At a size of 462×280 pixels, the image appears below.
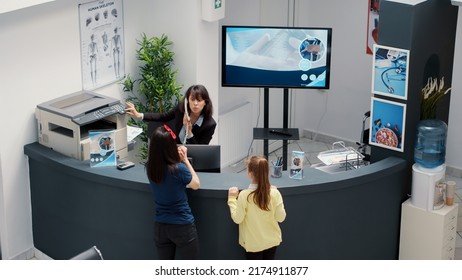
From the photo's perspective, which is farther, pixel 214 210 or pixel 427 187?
pixel 427 187

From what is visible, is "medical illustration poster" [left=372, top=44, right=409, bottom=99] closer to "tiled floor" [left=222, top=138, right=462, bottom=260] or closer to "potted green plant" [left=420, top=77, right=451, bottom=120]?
"potted green plant" [left=420, top=77, right=451, bottom=120]

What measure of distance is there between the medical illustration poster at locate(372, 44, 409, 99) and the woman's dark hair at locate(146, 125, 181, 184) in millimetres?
1932

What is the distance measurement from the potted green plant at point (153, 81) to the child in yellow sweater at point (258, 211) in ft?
7.16

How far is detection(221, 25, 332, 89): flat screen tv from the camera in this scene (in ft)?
24.8

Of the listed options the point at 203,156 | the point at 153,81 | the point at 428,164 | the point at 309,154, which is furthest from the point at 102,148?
the point at 309,154

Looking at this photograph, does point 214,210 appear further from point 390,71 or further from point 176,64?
point 176,64

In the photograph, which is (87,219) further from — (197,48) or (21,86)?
(197,48)

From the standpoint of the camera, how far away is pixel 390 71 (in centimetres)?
664

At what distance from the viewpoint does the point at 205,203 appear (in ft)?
20.1

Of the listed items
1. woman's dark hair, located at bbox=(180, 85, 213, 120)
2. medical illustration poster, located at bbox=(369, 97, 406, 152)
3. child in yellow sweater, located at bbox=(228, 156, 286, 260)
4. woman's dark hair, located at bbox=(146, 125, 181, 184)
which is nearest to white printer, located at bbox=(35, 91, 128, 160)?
woman's dark hair, located at bbox=(180, 85, 213, 120)

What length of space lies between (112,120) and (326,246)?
2.03 m

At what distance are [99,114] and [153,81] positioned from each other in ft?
3.90
